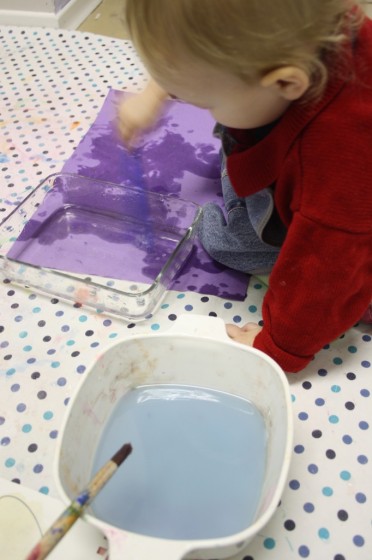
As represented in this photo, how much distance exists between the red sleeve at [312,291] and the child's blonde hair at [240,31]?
15 cm

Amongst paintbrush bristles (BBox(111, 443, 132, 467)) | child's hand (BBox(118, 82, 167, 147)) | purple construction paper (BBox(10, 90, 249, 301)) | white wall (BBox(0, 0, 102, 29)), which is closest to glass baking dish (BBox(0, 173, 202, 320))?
purple construction paper (BBox(10, 90, 249, 301))

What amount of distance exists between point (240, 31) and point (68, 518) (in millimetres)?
389

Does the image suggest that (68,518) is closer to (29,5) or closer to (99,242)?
(99,242)

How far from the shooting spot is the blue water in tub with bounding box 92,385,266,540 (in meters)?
0.49

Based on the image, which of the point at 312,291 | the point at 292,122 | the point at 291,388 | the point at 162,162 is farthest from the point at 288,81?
the point at 162,162

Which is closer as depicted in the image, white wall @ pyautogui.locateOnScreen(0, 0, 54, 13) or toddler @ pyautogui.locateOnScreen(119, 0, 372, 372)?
toddler @ pyautogui.locateOnScreen(119, 0, 372, 372)

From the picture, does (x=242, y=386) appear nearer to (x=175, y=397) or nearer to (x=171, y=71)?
(x=175, y=397)

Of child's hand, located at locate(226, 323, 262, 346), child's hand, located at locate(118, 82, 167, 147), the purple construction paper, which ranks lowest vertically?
child's hand, located at locate(226, 323, 262, 346)

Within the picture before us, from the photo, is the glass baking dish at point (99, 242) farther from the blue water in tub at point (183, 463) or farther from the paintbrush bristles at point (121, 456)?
the paintbrush bristles at point (121, 456)

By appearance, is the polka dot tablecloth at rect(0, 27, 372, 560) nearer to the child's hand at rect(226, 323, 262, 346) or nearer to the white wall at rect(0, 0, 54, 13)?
the child's hand at rect(226, 323, 262, 346)

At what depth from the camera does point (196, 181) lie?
875 millimetres

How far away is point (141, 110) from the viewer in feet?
2.40

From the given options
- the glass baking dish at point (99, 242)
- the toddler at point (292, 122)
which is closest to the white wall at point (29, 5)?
the glass baking dish at point (99, 242)

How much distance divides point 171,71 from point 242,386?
1.03 feet
